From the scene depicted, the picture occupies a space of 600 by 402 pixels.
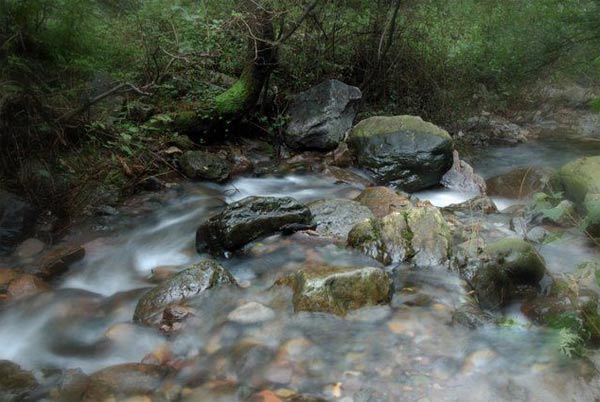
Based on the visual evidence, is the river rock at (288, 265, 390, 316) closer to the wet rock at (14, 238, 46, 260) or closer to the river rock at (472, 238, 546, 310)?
the river rock at (472, 238, 546, 310)

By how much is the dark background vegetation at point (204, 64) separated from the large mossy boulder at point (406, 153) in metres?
1.79

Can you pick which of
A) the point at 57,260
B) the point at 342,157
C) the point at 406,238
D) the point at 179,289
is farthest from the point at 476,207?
the point at 57,260

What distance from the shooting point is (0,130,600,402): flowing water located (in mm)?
3055

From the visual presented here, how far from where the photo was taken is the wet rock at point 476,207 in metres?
6.25

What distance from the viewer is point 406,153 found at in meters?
7.43

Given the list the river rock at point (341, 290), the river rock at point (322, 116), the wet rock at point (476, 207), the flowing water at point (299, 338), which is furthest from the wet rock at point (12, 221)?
the wet rock at point (476, 207)

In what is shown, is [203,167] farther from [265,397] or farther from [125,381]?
[265,397]

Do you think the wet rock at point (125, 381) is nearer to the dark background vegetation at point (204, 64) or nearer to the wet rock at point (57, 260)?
the wet rock at point (57, 260)

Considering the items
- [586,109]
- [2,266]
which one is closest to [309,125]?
[2,266]

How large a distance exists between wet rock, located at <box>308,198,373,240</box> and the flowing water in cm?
28

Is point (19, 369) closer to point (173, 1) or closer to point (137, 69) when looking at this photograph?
point (137, 69)

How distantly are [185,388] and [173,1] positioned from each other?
6871mm

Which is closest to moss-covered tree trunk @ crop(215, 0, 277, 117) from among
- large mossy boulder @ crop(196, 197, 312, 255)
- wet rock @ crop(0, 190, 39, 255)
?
large mossy boulder @ crop(196, 197, 312, 255)

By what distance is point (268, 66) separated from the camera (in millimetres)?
8133
